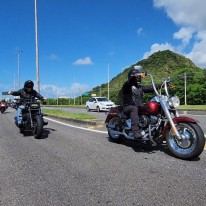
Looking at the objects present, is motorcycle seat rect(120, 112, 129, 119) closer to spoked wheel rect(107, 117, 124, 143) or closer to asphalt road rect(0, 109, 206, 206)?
spoked wheel rect(107, 117, 124, 143)

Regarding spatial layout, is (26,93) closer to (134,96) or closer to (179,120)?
(134,96)

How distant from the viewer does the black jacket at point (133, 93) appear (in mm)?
6628

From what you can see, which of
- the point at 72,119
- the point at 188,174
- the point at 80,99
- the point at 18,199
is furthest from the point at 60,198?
the point at 80,99

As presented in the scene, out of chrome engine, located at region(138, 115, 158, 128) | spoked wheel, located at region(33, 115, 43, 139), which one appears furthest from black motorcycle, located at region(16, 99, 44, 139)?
chrome engine, located at region(138, 115, 158, 128)

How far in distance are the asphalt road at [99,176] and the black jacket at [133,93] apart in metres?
0.99

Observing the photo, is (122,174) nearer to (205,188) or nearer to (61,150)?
(205,188)

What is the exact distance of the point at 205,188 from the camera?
13.0 ft

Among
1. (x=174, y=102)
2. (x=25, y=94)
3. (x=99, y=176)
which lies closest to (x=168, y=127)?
(x=174, y=102)

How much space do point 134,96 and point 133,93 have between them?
2.8 inches

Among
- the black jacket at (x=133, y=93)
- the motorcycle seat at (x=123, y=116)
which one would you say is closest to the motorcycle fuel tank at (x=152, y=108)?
the black jacket at (x=133, y=93)

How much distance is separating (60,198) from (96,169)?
136cm

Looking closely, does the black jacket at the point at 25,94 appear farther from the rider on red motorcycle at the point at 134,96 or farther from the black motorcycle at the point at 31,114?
the rider on red motorcycle at the point at 134,96

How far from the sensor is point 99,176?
15.2ft

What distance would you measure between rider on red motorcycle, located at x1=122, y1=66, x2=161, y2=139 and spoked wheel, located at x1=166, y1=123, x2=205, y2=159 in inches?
26.9
